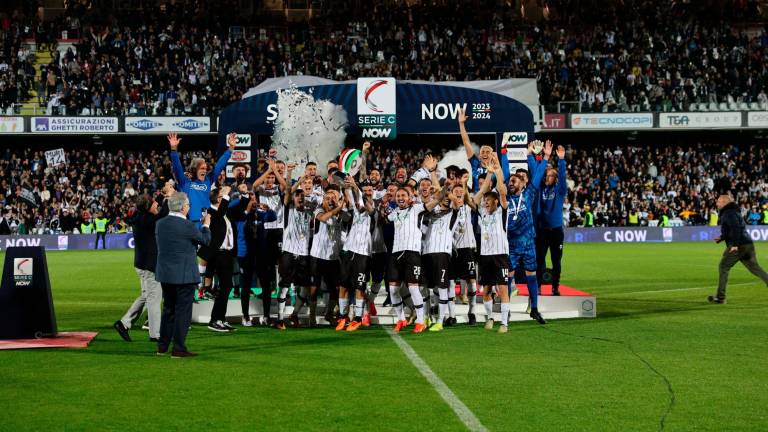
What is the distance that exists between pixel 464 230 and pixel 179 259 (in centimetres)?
475

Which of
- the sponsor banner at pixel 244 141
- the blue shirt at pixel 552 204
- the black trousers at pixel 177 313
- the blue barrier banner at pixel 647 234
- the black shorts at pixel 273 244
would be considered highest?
the sponsor banner at pixel 244 141

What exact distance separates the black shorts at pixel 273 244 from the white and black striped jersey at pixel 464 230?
257 centimetres

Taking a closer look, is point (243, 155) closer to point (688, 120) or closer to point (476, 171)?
point (476, 171)

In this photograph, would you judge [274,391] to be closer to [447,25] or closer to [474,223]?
[474,223]

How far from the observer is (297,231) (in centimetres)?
1306

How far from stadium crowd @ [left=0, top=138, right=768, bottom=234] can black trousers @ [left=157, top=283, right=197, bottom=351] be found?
92.5 feet

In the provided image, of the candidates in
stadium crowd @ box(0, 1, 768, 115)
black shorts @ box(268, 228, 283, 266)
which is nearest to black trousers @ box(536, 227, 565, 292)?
black shorts @ box(268, 228, 283, 266)

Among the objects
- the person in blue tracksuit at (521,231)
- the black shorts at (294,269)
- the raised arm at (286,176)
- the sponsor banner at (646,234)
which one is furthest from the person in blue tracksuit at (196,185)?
the sponsor banner at (646,234)

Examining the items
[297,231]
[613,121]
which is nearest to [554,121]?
[613,121]

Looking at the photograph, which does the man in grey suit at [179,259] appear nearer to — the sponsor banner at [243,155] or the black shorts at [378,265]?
the black shorts at [378,265]

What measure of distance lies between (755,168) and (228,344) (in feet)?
135

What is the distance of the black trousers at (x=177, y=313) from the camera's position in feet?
33.9

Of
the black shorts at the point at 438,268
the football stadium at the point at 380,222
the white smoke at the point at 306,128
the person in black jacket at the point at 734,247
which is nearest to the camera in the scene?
the football stadium at the point at 380,222

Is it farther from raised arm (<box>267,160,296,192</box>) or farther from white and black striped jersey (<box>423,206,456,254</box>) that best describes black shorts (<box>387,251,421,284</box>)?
raised arm (<box>267,160,296,192</box>)
